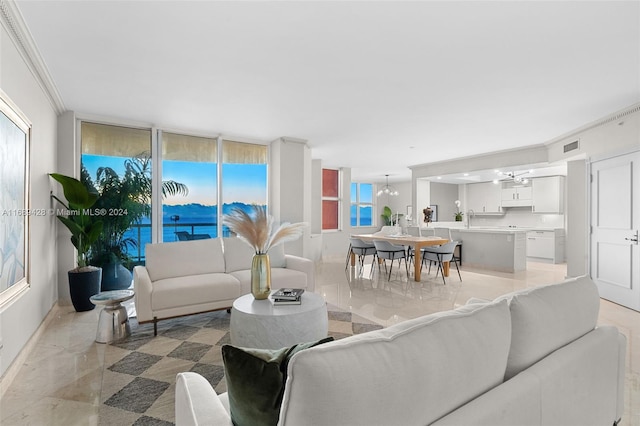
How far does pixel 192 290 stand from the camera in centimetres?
339

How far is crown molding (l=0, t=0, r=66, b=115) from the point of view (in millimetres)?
2324

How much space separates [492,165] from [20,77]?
7.60m

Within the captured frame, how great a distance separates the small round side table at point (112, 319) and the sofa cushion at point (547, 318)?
10.5 ft

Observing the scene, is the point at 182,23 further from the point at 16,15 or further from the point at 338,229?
the point at 338,229

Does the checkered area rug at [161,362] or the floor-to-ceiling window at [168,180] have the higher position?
the floor-to-ceiling window at [168,180]

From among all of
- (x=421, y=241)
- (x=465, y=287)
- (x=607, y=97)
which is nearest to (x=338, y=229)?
(x=421, y=241)

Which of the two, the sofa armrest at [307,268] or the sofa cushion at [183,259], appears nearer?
the sofa cushion at [183,259]

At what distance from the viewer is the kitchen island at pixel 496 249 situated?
6699 millimetres

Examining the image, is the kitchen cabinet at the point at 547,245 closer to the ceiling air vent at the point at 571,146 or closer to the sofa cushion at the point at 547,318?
the ceiling air vent at the point at 571,146

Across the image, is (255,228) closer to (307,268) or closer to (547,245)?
(307,268)

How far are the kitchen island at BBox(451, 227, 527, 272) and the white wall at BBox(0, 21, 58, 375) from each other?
24.1ft

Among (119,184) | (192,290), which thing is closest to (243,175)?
(119,184)

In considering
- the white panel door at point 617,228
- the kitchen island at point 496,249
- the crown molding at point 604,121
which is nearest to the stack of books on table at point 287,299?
the white panel door at point 617,228

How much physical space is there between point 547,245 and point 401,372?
9.03m
